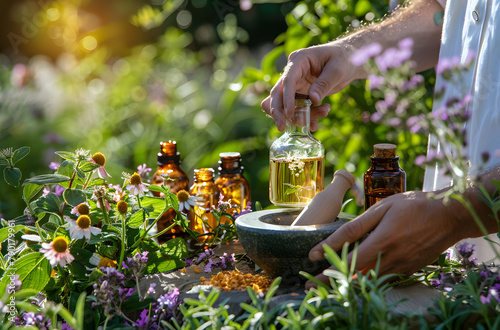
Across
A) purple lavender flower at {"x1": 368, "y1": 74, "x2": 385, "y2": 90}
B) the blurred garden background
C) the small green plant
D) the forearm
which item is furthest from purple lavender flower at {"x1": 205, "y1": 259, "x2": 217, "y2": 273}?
the blurred garden background

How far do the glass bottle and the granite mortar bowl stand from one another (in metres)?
0.21

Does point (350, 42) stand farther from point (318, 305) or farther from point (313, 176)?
point (318, 305)

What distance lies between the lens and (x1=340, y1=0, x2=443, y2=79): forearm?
1771 mm

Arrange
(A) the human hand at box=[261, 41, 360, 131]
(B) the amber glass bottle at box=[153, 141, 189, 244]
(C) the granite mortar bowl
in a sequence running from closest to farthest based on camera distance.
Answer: (C) the granite mortar bowl → (A) the human hand at box=[261, 41, 360, 131] → (B) the amber glass bottle at box=[153, 141, 189, 244]

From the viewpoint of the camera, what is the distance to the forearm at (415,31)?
69.7 inches

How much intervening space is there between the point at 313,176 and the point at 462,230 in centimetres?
45

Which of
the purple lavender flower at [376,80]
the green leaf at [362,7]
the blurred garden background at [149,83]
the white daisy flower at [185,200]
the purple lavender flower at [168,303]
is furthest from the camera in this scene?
the blurred garden background at [149,83]

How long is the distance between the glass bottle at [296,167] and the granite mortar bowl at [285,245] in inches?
8.1

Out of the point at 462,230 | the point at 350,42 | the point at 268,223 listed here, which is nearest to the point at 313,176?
the point at 268,223

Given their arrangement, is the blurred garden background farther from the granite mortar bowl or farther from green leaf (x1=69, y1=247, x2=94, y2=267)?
green leaf (x1=69, y1=247, x2=94, y2=267)

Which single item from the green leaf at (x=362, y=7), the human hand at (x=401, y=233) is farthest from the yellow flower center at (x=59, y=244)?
the green leaf at (x=362, y=7)

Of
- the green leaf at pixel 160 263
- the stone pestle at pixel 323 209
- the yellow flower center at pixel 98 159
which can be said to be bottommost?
the green leaf at pixel 160 263

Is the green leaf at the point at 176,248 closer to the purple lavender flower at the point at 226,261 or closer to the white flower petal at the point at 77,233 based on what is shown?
the purple lavender flower at the point at 226,261

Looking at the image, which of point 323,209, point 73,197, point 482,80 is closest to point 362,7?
point 482,80
